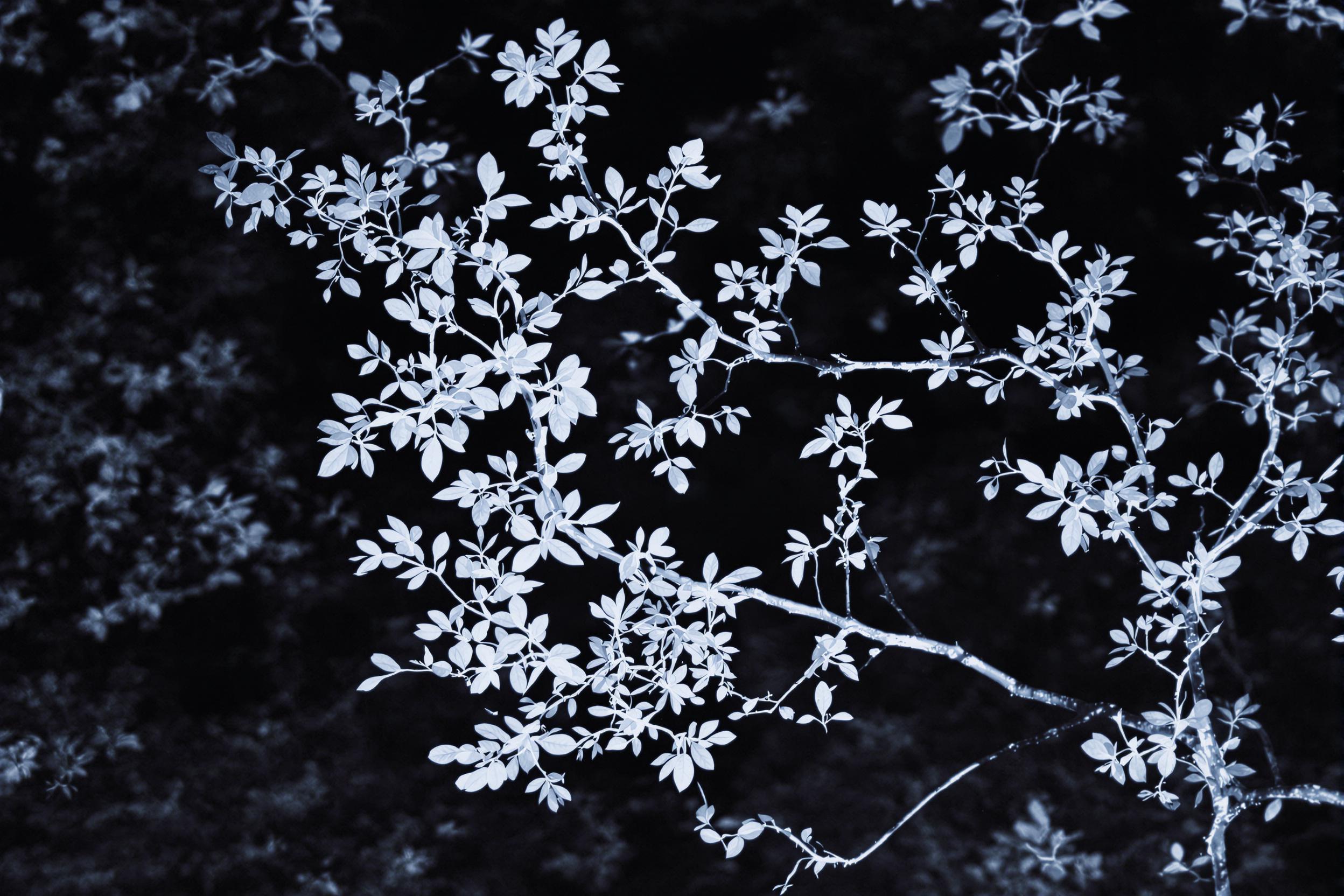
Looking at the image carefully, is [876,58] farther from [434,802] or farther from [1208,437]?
[434,802]

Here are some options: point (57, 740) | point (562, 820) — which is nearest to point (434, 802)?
point (562, 820)

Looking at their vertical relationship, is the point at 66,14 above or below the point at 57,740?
above

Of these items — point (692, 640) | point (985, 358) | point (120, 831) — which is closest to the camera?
point (692, 640)

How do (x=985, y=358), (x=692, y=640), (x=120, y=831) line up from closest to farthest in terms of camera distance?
(x=692, y=640)
(x=985, y=358)
(x=120, y=831)

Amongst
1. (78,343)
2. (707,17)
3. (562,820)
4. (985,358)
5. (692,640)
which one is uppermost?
(707,17)

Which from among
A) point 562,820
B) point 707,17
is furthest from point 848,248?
point 562,820

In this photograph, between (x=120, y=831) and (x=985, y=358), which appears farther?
(x=120, y=831)
